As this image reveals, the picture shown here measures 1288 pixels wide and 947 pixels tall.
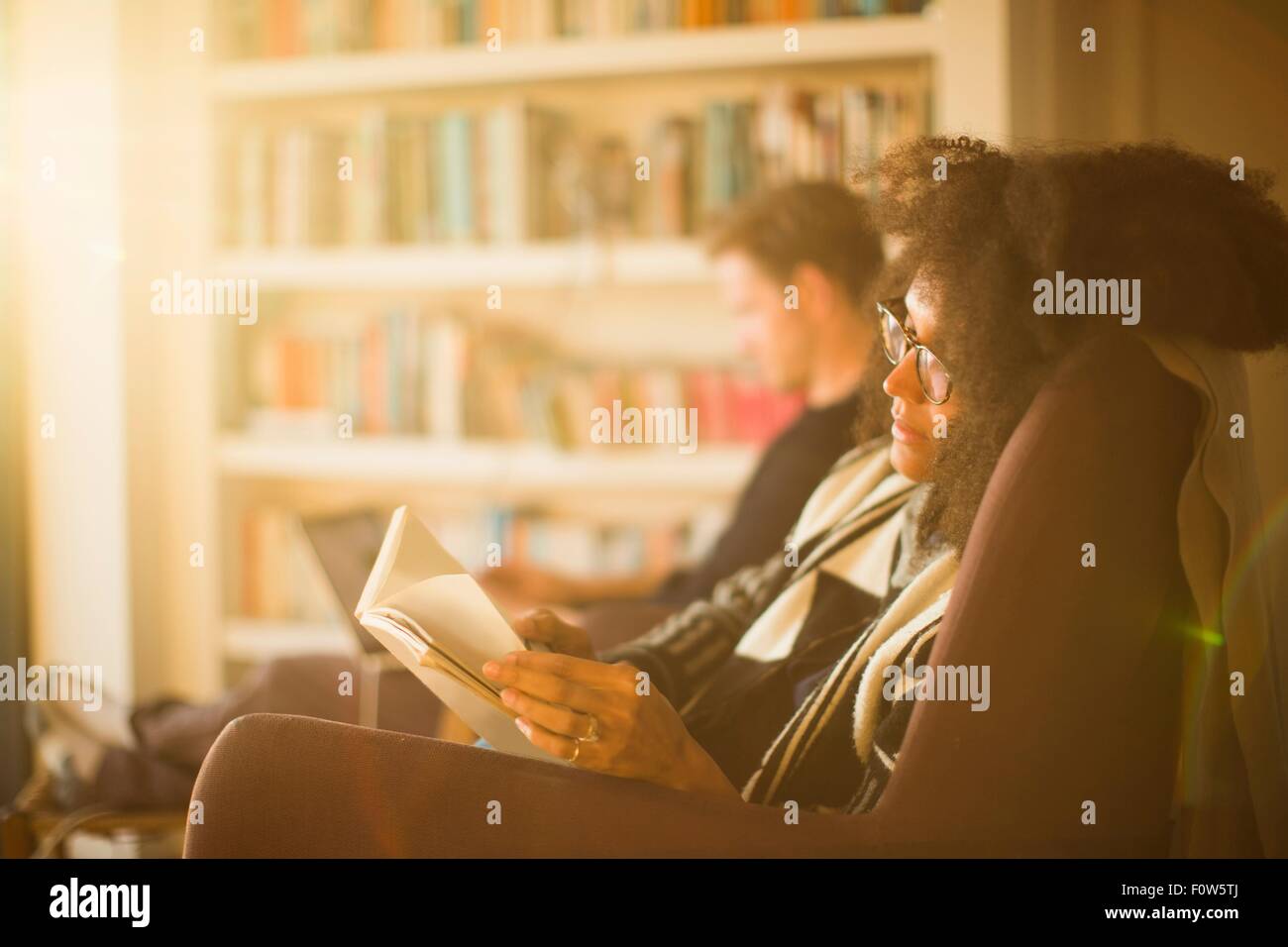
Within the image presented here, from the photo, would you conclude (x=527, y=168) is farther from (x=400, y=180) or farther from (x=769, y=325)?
(x=769, y=325)

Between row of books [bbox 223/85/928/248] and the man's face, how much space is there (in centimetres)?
36

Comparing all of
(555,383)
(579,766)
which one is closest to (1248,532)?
(579,766)

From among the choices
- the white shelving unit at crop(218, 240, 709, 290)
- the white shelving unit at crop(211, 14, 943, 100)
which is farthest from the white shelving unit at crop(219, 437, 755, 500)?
the white shelving unit at crop(211, 14, 943, 100)

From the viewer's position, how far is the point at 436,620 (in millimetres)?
954

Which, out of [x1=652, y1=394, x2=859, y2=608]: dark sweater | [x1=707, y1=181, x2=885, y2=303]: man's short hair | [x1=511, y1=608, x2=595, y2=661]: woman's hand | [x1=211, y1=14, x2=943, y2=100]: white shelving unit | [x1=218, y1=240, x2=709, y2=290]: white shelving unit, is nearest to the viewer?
[x1=511, y1=608, x2=595, y2=661]: woman's hand

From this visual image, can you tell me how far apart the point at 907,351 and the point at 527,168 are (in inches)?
65.0

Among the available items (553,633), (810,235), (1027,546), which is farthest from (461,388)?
(1027,546)

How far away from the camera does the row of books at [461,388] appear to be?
252cm

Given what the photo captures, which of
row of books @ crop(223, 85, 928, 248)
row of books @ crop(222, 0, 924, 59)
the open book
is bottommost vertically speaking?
the open book

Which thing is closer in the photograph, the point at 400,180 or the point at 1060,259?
the point at 1060,259

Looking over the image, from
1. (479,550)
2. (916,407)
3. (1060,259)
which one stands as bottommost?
(479,550)

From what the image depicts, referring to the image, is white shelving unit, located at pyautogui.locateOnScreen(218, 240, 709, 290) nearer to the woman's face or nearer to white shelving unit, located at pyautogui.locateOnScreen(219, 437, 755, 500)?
white shelving unit, located at pyautogui.locateOnScreen(219, 437, 755, 500)

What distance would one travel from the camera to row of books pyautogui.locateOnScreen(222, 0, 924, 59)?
2377 mm

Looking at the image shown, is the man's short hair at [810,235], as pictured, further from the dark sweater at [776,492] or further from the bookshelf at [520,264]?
the bookshelf at [520,264]
